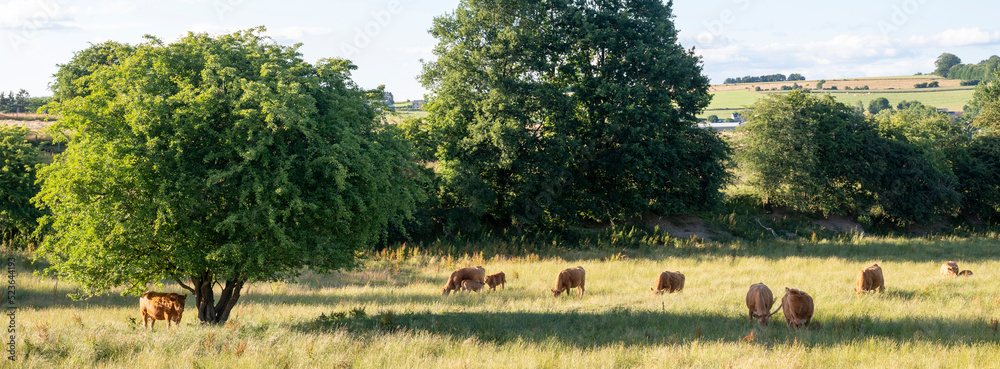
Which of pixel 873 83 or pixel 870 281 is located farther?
pixel 873 83

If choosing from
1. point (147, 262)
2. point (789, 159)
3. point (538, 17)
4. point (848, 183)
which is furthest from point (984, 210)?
point (147, 262)

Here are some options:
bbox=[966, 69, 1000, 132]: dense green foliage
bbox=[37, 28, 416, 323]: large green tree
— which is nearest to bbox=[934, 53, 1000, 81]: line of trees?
bbox=[966, 69, 1000, 132]: dense green foliage

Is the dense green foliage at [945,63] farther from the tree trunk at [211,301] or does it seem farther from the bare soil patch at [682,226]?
the tree trunk at [211,301]

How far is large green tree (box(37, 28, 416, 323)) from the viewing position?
11562 mm

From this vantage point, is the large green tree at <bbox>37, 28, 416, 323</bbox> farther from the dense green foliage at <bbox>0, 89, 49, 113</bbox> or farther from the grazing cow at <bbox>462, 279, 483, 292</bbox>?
the dense green foliage at <bbox>0, 89, 49, 113</bbox>

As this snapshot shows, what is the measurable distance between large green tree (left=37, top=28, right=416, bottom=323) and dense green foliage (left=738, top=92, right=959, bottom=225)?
105 feet

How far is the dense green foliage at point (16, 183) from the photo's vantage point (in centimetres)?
2495

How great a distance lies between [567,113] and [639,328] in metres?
19.1

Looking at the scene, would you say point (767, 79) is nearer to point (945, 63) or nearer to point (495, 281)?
point (945, 63)

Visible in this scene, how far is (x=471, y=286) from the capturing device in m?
19.9

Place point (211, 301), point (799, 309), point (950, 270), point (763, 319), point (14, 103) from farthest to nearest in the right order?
point (14, 103) → point (950, 270) → point (211, 301) → point (763, 319) → point (799, 309)

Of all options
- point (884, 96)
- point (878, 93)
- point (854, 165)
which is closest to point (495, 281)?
point (854, 165)

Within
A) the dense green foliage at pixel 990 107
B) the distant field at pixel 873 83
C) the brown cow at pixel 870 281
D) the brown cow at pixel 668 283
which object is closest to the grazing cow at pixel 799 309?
the brown cow at pixel 870 281

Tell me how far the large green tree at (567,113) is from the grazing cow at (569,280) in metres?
11.2
